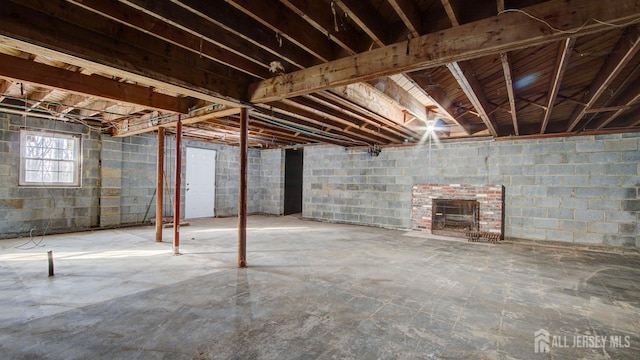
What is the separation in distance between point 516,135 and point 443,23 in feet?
15.2

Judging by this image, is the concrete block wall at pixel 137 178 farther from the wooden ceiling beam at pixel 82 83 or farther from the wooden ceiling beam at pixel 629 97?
the wooden ceiling beam at pixel 629 97

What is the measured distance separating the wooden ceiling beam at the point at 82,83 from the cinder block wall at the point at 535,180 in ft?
16.6

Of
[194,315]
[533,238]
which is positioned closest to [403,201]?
[533,238]

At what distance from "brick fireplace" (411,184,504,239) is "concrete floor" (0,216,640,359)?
133 cm

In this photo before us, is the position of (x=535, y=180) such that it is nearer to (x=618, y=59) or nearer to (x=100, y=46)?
(x=618, y=59)

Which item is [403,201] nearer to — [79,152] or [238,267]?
[238,267]

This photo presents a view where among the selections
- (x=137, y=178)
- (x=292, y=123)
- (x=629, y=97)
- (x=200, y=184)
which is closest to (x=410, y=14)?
(x=292, y=123)

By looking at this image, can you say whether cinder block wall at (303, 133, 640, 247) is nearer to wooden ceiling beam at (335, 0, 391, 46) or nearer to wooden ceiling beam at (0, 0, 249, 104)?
wooden ceiling beam at (335, 0, 391, 46)

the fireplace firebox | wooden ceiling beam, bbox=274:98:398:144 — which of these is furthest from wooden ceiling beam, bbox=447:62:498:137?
the fireplace firebox

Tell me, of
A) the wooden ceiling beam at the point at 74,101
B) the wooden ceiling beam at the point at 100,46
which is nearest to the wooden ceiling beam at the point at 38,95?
the wooden ceiling beam at the point at 74,101

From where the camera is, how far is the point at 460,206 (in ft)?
21.1

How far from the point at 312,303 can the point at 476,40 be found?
254 cm

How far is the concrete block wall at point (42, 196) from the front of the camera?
534cm

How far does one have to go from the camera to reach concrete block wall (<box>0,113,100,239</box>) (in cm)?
534
